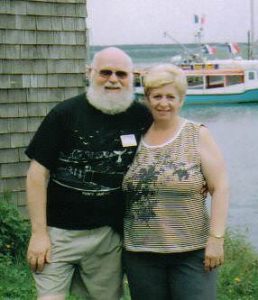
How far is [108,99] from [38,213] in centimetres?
58

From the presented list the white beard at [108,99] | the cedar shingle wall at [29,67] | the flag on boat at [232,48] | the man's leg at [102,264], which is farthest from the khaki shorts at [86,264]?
the flag on boat at [232,48]

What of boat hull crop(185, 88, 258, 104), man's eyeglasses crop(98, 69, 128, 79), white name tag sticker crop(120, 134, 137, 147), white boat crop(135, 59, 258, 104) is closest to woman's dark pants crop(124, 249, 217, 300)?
white name tag sticker crop(120, 134, 137, 147)

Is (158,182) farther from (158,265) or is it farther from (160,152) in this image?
(158,265)

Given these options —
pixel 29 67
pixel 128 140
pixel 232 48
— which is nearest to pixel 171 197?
pixel 128 140

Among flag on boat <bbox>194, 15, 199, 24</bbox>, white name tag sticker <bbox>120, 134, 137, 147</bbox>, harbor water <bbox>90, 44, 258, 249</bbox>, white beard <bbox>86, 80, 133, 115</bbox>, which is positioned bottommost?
harbor water <bbox>90, 44, 258, 249</bbox>

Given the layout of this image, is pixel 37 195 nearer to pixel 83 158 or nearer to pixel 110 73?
pixel 83 158

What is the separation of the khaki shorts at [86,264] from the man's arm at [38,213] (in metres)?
0.06

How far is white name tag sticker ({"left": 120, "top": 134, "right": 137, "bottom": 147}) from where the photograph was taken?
2959mm

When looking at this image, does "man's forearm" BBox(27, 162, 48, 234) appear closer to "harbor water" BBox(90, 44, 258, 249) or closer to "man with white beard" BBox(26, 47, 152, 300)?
"man with white beard" BBox(26, 47, 152, 300)

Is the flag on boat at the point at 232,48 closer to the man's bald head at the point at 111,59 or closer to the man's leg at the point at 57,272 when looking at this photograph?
the man's bald head at the point at 111,59

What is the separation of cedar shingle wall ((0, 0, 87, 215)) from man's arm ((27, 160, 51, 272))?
3.46 m

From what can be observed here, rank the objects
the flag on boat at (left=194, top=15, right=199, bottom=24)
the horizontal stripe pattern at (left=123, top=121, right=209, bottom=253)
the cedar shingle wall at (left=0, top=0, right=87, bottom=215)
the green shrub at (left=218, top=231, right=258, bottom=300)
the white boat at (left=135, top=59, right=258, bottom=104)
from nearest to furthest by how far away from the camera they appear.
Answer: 1. the horizontal stripe pattern at (left=123, top=121, right=209, bottom=253)
2. the green shrub at (left=218, top=231, right=258, bottom=300)
3. the cedar shingle wall at (left=0, top=0, right=87, bottom=215)
4. the white boat at (left=135, top=59, right=258, bottom=104)
5. the flag on boat at (left=194, top=15, right=199, bottom=24)

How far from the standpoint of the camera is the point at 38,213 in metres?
2.92

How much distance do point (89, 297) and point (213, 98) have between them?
37.1 meters
